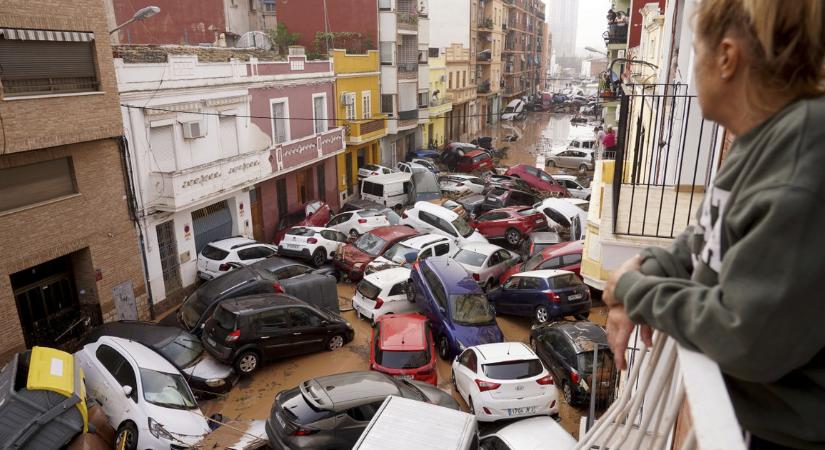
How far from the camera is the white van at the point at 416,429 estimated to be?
20.6 ft

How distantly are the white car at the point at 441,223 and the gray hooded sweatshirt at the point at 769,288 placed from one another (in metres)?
17.0

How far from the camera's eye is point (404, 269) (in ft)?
49.4

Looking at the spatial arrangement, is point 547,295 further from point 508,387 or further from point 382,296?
point 508,387

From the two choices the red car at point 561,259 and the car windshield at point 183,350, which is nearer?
the car windshield at point 183,350

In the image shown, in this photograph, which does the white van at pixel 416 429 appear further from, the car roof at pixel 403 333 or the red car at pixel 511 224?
the red car at pixel 511 224

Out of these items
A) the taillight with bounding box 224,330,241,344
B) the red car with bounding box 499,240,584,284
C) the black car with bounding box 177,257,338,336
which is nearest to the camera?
the taillight with bounding box 224,330,241,344

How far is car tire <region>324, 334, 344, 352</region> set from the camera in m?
12.8

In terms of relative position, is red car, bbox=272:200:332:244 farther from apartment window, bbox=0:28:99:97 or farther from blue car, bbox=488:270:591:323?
blue car, bbox=488:270:591:323

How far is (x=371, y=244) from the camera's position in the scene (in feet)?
57.6

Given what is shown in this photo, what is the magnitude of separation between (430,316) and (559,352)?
3225mm

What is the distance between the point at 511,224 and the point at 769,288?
62.6 feet

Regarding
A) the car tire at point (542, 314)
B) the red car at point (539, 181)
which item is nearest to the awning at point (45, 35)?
the car tire at point (542, 314)

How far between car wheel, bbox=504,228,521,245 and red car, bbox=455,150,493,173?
13854 millimetres

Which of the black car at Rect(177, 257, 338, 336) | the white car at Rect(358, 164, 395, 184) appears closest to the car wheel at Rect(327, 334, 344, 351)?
the black car at Rect(177, 257, 338, 336)
